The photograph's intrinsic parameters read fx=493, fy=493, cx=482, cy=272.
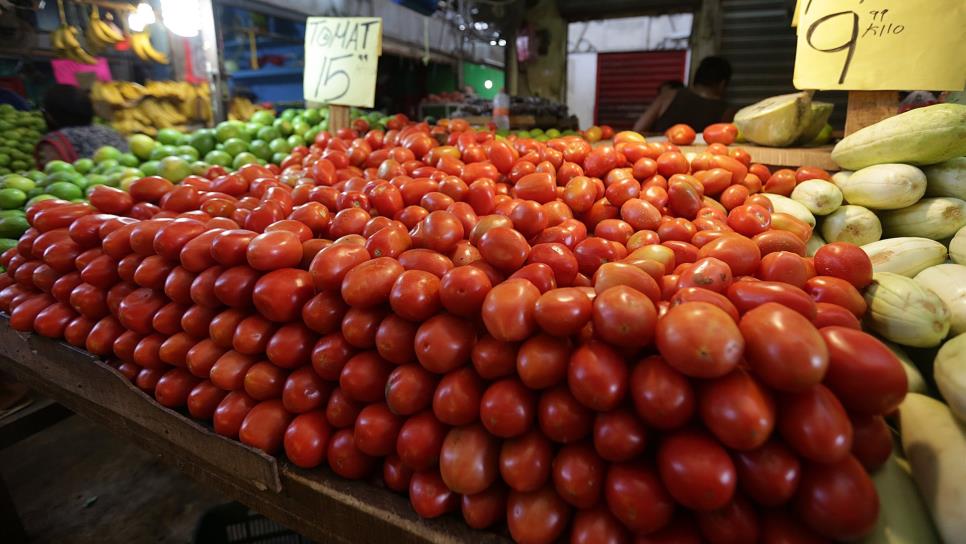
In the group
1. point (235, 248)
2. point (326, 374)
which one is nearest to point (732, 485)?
point (326, 374)

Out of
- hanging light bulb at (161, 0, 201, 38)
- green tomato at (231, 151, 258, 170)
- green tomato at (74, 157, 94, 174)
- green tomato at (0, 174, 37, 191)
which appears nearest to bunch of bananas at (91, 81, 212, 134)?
hanging light bulb at (161, 0, 201, 38)

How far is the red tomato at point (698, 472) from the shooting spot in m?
0.94

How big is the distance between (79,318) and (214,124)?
4183 millimetres

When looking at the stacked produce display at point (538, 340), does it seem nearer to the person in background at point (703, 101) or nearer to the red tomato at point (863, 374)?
the red tomato at point (863, 374)

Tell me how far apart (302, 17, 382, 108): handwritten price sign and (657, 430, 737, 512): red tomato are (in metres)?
2.80

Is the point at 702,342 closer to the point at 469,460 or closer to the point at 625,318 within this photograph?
the point at 625,318

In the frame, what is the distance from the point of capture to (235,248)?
5.16 ft

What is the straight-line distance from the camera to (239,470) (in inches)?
60.6

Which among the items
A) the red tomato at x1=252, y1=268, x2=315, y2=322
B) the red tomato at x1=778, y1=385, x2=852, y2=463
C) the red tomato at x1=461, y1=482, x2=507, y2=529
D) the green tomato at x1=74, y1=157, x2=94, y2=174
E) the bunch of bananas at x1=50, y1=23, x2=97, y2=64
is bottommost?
the red tomato at x1=461, y1=482, x2=507, y2=529

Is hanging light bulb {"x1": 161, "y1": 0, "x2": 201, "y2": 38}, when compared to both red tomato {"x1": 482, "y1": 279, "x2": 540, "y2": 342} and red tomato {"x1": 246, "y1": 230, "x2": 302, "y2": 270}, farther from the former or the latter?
red tomato {"x1": 482, "y1": 279, "x2": 540, "y2": 342}

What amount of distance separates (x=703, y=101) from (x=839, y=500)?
488 centimetres

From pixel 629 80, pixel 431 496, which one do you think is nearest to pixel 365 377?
pixel 431 496

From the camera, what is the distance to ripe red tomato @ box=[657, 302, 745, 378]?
942 millimetres

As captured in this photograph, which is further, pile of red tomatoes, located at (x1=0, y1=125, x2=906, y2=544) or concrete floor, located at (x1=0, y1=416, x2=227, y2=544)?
concrete floor, located at (x1=0, y1=416, x2=227, y2=544)
